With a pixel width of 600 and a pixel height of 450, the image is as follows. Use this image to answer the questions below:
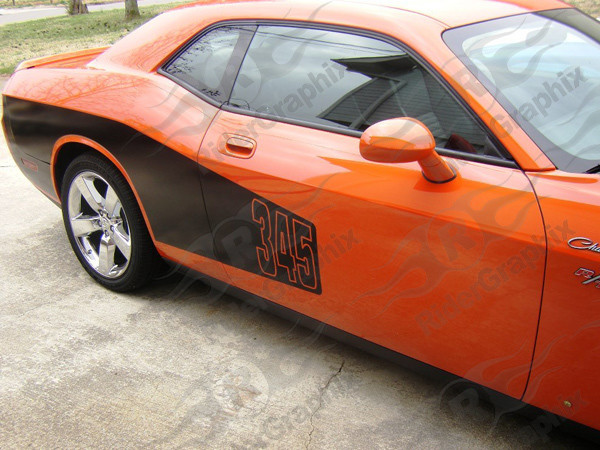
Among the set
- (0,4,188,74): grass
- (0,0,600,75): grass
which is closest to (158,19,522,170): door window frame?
(0,0,600,75): grass

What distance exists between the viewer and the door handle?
248 cm

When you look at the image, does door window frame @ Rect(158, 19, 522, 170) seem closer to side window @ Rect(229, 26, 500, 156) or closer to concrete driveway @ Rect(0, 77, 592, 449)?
side window @ Rect(229, 26, 500, 156)

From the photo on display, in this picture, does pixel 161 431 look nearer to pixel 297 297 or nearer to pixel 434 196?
pixel 297 297

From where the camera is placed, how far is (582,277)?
1.74 metres

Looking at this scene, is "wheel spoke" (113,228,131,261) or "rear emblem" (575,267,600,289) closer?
"rear emblem" (575,267,600,289)

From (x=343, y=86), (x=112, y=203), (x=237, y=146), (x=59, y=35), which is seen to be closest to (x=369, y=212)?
(x=343, y=86)

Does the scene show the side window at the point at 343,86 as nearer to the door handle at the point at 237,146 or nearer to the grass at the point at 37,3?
the door handle at the point at 237,146

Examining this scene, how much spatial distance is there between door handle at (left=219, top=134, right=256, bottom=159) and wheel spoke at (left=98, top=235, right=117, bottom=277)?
1055 mm

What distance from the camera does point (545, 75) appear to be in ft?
7.40

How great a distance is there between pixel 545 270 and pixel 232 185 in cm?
124

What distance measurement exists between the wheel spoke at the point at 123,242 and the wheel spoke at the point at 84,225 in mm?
144

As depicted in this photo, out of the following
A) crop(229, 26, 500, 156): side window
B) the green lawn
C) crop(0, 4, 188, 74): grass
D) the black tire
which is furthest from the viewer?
the green lawn

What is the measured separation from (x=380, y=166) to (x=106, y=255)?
1.76m

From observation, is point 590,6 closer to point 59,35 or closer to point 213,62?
point 213,62
